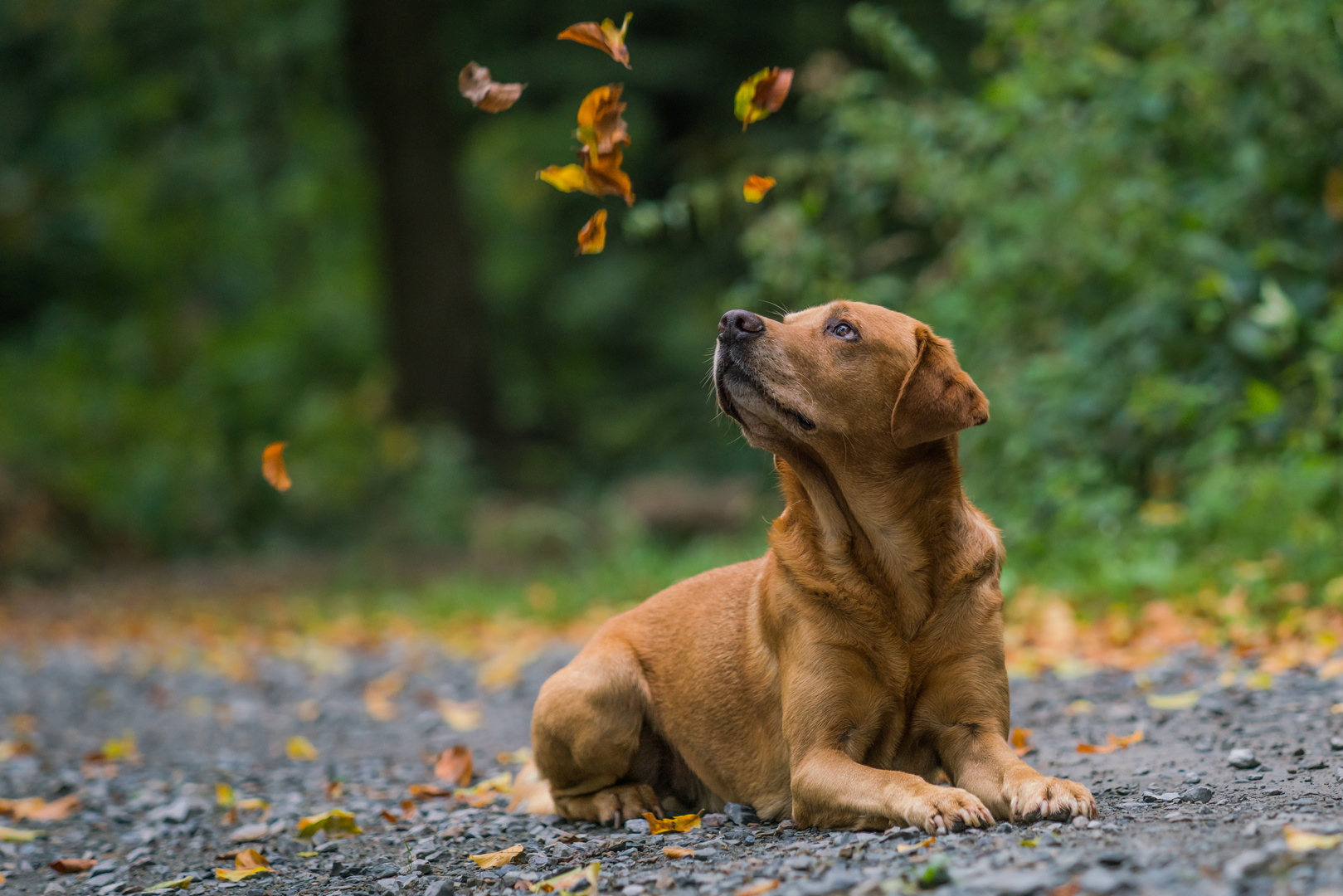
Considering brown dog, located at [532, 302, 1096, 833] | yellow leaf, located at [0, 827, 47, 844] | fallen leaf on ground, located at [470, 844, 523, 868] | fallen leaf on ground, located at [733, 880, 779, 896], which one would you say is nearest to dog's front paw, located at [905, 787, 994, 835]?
brown dog, located at [532, 302, 1096, 833]

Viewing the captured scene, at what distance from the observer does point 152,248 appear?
18406mm

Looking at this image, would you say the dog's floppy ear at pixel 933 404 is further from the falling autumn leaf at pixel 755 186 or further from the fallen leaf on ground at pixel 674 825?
the fallen leaf on ground at pixel 674 825

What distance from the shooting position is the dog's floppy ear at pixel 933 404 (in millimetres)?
3594

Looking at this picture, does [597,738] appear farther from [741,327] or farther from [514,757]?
[514,757]

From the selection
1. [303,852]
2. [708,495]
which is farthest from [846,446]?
[708,495]

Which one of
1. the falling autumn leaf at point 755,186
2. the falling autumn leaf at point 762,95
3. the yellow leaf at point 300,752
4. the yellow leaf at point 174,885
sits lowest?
the yellow leaf at point 174,885

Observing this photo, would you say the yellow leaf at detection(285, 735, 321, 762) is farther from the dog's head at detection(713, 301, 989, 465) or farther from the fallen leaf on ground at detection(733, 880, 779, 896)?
the fallen leaf on ground at detection(733, 880, 779, 896)

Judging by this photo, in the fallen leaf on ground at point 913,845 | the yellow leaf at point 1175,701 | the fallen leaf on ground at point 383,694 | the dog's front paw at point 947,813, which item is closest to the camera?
the fallen leaf on ground at point 913,845

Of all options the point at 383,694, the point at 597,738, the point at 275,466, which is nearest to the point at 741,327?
the point at 597,738

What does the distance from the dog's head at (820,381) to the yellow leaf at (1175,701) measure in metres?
2.08

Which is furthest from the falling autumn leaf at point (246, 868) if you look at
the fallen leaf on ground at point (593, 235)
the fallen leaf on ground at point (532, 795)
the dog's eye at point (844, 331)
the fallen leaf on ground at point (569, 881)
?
the dog's eye at point (844, 331)

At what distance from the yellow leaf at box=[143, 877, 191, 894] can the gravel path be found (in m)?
0.04

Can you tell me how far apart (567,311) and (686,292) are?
1959 millimetres

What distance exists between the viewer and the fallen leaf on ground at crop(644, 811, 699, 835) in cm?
380
